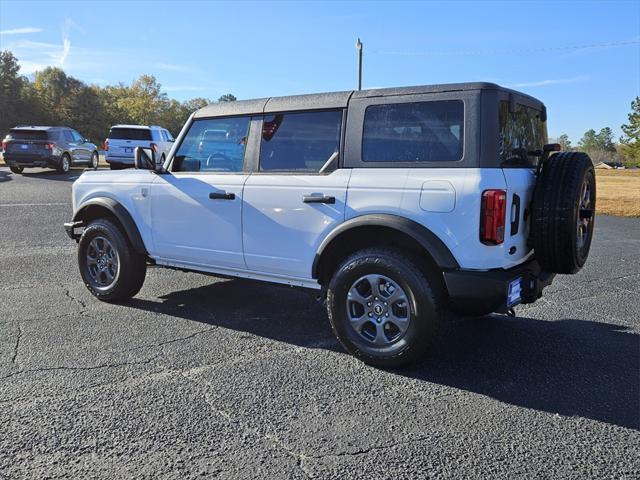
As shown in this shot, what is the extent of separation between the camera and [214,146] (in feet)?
16.1

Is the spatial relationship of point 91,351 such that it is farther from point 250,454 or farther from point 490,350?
point 490,350

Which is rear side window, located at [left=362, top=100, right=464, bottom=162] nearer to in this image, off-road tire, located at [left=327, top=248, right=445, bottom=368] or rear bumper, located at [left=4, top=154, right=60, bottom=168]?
off-road tire, located at [left=327, top=248, right=445, bottom=368]

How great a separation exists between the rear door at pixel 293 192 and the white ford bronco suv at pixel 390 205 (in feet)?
0.04

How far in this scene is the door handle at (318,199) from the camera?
3955mm

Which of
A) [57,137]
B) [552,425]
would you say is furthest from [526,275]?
[57,137]

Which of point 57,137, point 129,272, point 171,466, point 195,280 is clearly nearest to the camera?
point 171,466

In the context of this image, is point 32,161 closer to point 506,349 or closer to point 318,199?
point 318,199

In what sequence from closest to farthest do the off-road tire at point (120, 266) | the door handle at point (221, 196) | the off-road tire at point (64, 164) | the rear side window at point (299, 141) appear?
1. the rear side window at point (299, 141)
2. the door handle at point (221, 196)
3. the off-road tire at point (120, 266)
4. the off-road tire at point (64, 164)

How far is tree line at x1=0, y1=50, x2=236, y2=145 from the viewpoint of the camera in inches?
2692

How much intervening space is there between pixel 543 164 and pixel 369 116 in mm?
1290

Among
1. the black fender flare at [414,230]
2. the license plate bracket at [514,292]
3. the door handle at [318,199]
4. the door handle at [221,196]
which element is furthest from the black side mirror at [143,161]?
the license plate bracket at [514,292]

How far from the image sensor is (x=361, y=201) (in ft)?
12.6

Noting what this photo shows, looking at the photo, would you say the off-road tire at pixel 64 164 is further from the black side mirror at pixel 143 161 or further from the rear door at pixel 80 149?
the black side mirror at pixel 143 161

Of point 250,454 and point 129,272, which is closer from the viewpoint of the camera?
point 250,454
